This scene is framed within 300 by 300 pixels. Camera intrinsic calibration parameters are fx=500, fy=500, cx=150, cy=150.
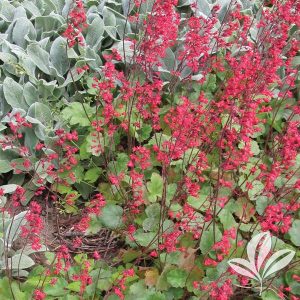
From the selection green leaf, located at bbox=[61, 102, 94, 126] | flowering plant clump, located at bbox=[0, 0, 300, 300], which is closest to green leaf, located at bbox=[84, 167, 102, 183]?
flowering plant clump, located at bbox=[0, 0, 300, 300]

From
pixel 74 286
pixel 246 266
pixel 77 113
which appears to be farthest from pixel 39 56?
pixel 246 266

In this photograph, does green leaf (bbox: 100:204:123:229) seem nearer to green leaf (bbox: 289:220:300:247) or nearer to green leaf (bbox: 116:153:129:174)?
green leaf (bbox: 116:153:129:174)

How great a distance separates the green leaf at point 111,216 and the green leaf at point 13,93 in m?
1.07

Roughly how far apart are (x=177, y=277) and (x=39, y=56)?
1.90 metres

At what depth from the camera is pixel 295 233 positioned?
2.57 metres

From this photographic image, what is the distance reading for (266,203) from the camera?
271cm

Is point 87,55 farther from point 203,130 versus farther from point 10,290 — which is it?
point 10,290

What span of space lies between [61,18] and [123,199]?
1647 mm

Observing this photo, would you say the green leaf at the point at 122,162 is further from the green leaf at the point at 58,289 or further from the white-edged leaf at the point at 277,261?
the white-edged leaf at the point at 277,261

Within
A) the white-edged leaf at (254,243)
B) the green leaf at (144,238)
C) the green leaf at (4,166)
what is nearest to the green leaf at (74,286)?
the green leaf at (144,238)

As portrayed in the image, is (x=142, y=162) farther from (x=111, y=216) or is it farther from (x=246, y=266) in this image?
(x=246, y=266)

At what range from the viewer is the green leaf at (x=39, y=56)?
3432 mm

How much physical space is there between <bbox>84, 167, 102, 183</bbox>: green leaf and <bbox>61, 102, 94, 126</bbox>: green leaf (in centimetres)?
29

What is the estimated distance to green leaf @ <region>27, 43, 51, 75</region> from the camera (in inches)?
135
